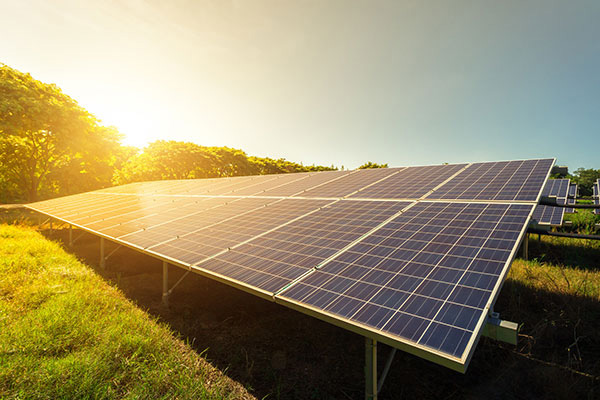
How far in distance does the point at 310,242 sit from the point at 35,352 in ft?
17.8

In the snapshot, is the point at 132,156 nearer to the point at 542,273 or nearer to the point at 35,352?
the point at 35,352

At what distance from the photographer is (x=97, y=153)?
3036cm

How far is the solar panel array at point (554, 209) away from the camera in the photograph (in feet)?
40.3

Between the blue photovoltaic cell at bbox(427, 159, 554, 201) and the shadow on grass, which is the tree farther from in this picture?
the blue photovoltaic cell at bbox(427, 159, 554, 201)

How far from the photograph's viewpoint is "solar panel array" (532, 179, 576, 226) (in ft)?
40.3

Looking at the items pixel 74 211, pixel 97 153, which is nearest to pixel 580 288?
pixel 74 211

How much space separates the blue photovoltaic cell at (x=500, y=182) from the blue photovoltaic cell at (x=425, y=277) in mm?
844

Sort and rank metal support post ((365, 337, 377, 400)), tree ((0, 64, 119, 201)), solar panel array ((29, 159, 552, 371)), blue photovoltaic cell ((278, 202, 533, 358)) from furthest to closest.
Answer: tree ((0, 64, 119, 201))
metal support post ((365, 337, 377, 400))
solar panel array ((29, 159, 552, 371))
blue photovoltaic cell ((278, 202, 533, 358))

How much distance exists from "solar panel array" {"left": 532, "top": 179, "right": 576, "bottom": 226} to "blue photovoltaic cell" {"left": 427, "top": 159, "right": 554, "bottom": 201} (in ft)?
8.59

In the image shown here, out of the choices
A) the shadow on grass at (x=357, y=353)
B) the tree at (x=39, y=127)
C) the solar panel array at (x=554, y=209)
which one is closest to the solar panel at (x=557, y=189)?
the solar panel array at (x=554, y=209)

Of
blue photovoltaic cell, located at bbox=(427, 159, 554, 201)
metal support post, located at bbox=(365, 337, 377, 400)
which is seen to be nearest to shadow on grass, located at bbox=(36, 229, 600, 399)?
metal support post, located at bbox=(365, 337, 377, 400)

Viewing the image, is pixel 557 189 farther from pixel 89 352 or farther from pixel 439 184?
pixel 89 352

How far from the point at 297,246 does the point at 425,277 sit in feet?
8.33

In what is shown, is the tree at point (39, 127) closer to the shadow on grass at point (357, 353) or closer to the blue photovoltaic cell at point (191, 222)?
the blue photovoltaic cell at point (191, 222)
